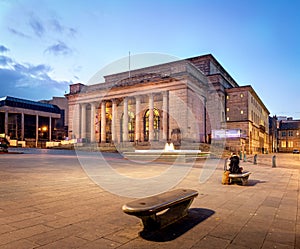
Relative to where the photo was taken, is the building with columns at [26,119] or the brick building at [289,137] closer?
the building with columns at [26,119]

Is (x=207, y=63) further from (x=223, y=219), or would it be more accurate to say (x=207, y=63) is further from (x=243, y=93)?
(x=223, y=219)

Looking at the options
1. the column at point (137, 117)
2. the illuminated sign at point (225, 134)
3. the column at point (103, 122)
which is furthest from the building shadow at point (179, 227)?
the column at point (103, 122)

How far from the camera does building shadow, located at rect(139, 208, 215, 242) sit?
4.46 meters

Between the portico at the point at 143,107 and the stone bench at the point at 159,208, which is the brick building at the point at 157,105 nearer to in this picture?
the portico at the point at 143,107

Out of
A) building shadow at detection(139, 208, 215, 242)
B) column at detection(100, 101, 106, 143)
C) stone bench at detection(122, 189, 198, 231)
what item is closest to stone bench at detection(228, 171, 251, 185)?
building shadow at detection(139, 208, 215, 242)

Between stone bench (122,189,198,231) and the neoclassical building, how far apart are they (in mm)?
36207

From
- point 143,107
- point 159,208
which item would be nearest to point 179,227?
point 159,208

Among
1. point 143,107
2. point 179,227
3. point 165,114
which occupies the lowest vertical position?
point 179,227

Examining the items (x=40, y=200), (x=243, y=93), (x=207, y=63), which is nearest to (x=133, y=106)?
(x=207, y=63)

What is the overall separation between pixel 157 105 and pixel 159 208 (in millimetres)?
46818

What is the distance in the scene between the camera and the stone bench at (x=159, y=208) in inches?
167

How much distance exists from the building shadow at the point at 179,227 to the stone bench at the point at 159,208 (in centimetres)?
11

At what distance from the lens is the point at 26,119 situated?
74375 mm

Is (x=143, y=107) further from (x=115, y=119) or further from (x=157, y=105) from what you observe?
(x=115, y=119)
